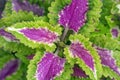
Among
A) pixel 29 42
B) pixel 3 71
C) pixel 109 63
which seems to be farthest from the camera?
pixel 3 71

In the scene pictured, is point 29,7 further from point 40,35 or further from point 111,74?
point 111,74

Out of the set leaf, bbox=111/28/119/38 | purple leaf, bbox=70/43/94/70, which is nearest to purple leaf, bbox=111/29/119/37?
leaf, bbox=111/28/119/38

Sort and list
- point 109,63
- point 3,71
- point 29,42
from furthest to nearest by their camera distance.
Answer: point 3,71 → point 109,63 → point 29,42

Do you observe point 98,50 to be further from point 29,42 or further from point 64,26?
point 29,42

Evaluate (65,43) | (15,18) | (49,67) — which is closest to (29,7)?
(15,18)

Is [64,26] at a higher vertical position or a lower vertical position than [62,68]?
higher

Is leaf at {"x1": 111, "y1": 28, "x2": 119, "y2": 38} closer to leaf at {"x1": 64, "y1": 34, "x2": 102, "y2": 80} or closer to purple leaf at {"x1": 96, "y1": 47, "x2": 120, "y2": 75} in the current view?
purple leaf at {"x1": 96, "y1": 47, "x2": 120, "y2": 75}

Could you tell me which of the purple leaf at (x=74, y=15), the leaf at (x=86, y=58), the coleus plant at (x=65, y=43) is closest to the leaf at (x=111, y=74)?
the coleus plant at (x=65, y=43)

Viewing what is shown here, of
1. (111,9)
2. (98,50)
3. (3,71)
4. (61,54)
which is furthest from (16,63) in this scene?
(111,9)
